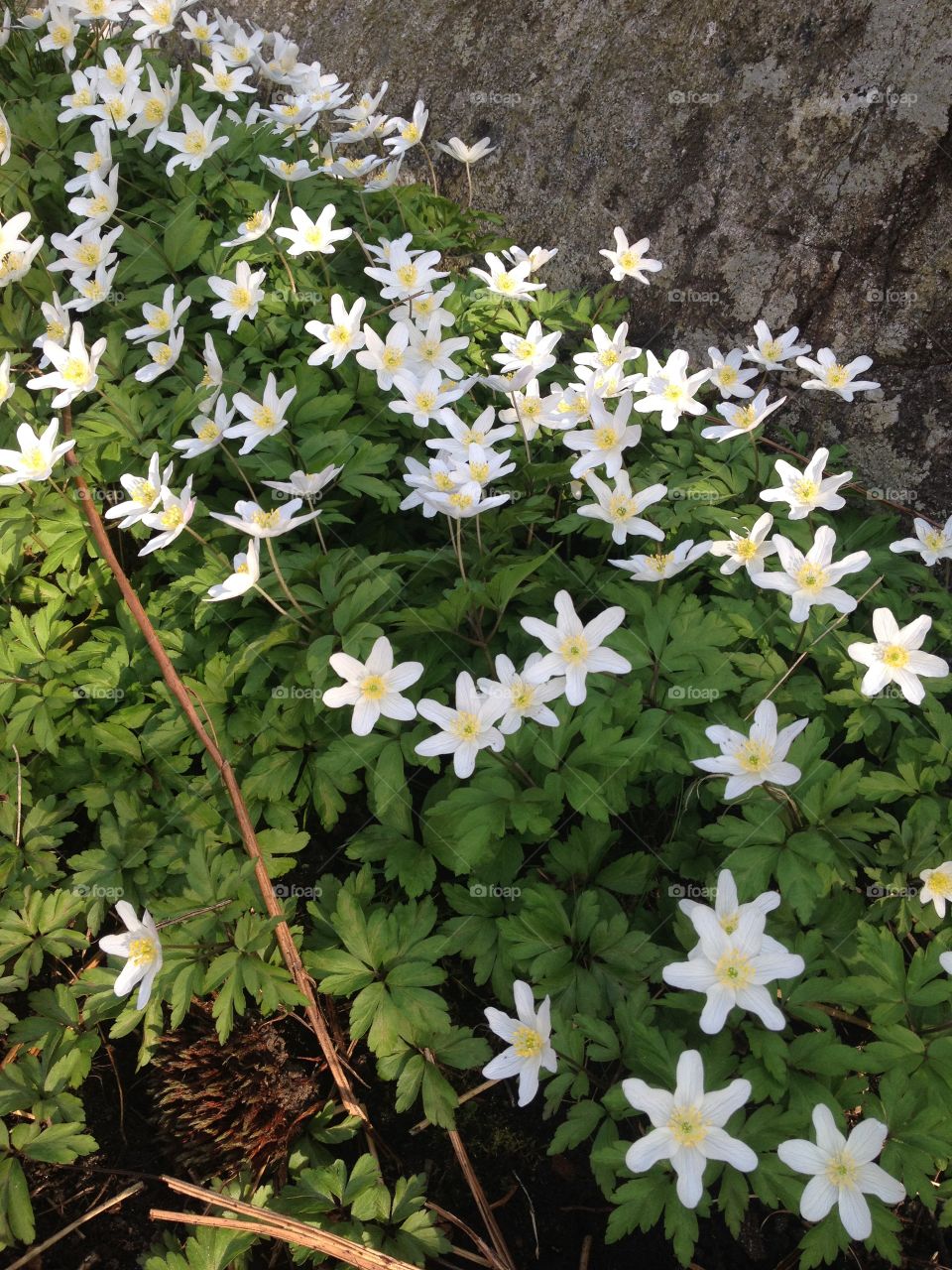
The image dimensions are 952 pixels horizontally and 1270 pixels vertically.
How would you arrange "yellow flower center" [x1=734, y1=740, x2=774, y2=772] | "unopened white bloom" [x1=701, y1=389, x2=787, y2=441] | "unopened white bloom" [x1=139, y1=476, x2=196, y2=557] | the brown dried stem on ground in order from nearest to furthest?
"yellow flower center" [x1=734, y1=740, x2=774, y2=772]
the brown dried stem on ground
"unopened white bloom" [x1=139, y1=476, x2=196, y2=557]
"unopened white bloom" [x1=701, y1=389, x2=787, y2=441]

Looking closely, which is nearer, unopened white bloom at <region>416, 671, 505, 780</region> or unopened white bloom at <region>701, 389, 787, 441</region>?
unopened white bloom at <region>416, 671, 505, 780</region>

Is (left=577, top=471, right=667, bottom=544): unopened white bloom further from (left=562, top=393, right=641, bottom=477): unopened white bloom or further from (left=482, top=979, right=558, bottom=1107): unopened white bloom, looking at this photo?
(left=482, top=979, right=558, bottom=1107): unopened white bloom

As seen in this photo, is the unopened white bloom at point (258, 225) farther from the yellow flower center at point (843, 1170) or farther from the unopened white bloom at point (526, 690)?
the yellow flower center at point (843, 1170)

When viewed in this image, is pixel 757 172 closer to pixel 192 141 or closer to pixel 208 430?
pixel 192 141

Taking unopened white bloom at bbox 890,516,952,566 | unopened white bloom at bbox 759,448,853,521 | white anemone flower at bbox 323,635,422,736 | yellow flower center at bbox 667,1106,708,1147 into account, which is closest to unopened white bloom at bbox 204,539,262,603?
white anemone flower at bbox 323,635,422,736

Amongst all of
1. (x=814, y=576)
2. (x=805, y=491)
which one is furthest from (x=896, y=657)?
(x=805, y=491)

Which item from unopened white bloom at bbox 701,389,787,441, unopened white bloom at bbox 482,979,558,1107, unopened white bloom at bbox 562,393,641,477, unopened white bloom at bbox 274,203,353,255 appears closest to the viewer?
unopened white bloom at bbox 482,979,558,1107
